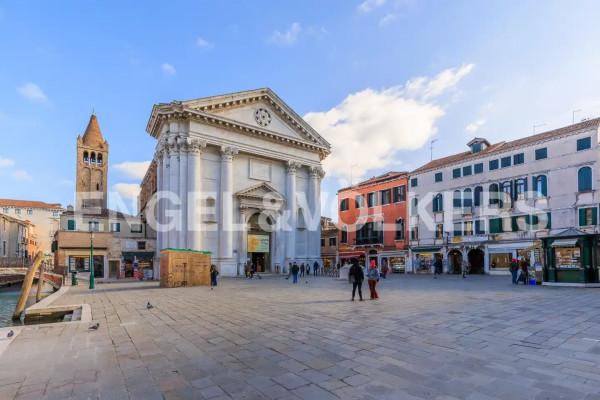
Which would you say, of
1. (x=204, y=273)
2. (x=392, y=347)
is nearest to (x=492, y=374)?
(x=392, y=347)

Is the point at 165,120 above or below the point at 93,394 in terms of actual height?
above

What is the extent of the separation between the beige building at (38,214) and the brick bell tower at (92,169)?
55.9ft

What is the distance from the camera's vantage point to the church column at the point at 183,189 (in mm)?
24219

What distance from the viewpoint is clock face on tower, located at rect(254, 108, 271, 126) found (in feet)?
95.1

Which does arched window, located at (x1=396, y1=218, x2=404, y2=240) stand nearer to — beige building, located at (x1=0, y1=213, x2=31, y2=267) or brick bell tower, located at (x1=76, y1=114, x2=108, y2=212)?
beige building, located at (x1=0, y1=213, x2=31, y2=267)

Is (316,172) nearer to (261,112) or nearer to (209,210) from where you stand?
(261,112)

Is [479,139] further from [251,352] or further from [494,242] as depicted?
[251,352]

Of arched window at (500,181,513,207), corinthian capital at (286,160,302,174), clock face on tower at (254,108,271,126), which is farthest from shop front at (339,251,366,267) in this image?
clock face on tower at (254,108,271,126)

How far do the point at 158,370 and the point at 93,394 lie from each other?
868 mm

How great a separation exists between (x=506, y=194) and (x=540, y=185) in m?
2.52

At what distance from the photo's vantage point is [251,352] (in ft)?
17.5

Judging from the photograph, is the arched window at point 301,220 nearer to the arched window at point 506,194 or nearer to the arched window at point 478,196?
the arched window at point 478,196

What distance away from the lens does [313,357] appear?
5059mm

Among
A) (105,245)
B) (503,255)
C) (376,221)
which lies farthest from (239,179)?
(503,255)
